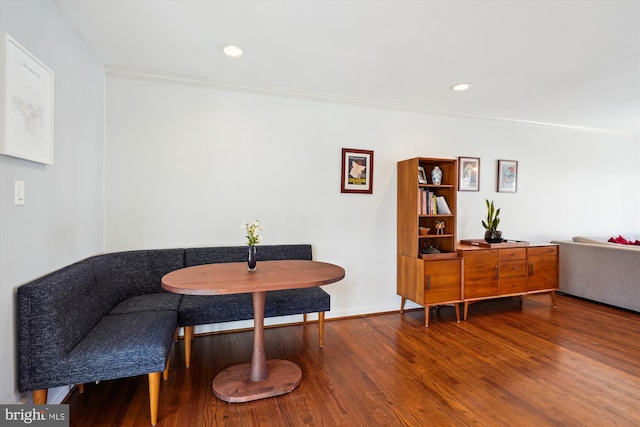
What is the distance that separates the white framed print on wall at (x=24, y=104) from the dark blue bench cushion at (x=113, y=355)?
0.99 m

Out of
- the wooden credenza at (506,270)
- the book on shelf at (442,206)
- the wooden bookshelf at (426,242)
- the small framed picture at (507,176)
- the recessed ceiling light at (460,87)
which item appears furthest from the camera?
the small framed picture at (507,176)

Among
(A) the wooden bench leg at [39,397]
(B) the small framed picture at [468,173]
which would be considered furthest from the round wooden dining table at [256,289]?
(B) the small framed picture at [468,173]

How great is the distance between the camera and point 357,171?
132 inches

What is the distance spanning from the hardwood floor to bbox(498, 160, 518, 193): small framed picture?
1.67 metres

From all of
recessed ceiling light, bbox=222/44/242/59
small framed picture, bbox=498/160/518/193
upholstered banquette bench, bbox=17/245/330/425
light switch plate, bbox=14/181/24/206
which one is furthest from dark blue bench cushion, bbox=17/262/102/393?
small framed picture, bbox=498/160/518/193

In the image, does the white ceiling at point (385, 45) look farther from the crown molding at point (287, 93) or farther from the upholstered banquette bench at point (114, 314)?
the upholstered banquette bench at point (114, 314)

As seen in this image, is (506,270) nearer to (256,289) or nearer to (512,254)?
(512,254)

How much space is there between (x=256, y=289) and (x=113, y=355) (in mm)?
760

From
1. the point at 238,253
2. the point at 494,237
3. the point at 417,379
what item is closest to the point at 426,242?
the point at 494,237

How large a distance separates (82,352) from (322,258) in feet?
6.90

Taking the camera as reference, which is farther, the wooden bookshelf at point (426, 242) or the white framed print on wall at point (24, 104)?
the wooden bookshelf at point (426, 242)

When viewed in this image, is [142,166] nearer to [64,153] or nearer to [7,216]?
[64,153]

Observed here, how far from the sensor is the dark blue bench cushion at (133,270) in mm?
2236

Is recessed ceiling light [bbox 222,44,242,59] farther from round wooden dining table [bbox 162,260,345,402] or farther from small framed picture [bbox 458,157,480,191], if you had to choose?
small framed picture [bbox 458,157,480,191]
